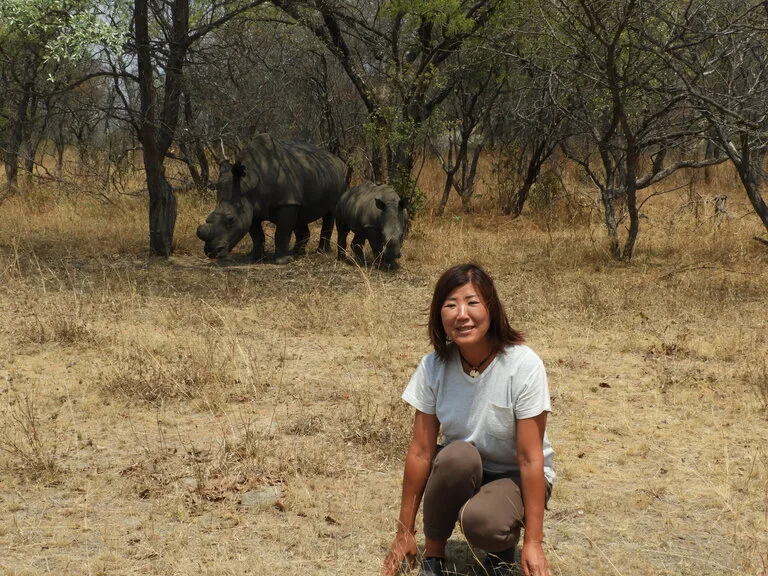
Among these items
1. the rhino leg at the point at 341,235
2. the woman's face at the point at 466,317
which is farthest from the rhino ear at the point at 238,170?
the woman's face at the point at 466,317

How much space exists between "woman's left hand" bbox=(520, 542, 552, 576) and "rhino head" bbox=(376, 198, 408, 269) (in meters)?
8.79

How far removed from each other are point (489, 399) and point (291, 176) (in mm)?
9931

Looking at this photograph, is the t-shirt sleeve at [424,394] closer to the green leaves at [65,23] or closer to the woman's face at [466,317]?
the woman's face at [466,317]

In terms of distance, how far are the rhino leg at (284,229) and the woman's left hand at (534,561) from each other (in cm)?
1004

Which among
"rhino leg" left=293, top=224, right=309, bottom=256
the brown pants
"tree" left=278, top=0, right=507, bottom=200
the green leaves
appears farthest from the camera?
"rhino leg" left=293, top=224, right=309, bottom=256

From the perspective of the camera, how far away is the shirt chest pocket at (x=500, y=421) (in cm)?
381

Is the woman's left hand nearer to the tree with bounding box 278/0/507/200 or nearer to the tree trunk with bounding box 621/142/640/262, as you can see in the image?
the tree trunk with bounding box 621/142/640/262

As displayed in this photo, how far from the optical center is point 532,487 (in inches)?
145

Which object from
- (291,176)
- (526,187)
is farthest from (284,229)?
(526,187)

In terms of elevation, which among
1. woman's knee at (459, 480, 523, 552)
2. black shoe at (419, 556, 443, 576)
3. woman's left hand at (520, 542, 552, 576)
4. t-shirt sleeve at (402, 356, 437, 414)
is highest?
t-shirt sleeve at (402, 356, 437, 414)

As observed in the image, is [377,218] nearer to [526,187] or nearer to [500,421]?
[526,187]

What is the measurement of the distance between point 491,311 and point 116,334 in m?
5.01

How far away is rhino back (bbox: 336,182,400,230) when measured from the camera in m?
12.7

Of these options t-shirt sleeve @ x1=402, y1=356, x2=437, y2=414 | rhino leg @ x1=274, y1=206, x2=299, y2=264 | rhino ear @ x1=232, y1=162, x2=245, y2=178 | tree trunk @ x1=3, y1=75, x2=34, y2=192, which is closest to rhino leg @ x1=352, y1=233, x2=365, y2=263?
rhino leg @ x1=274, y1=206, x2=299, y2=264
